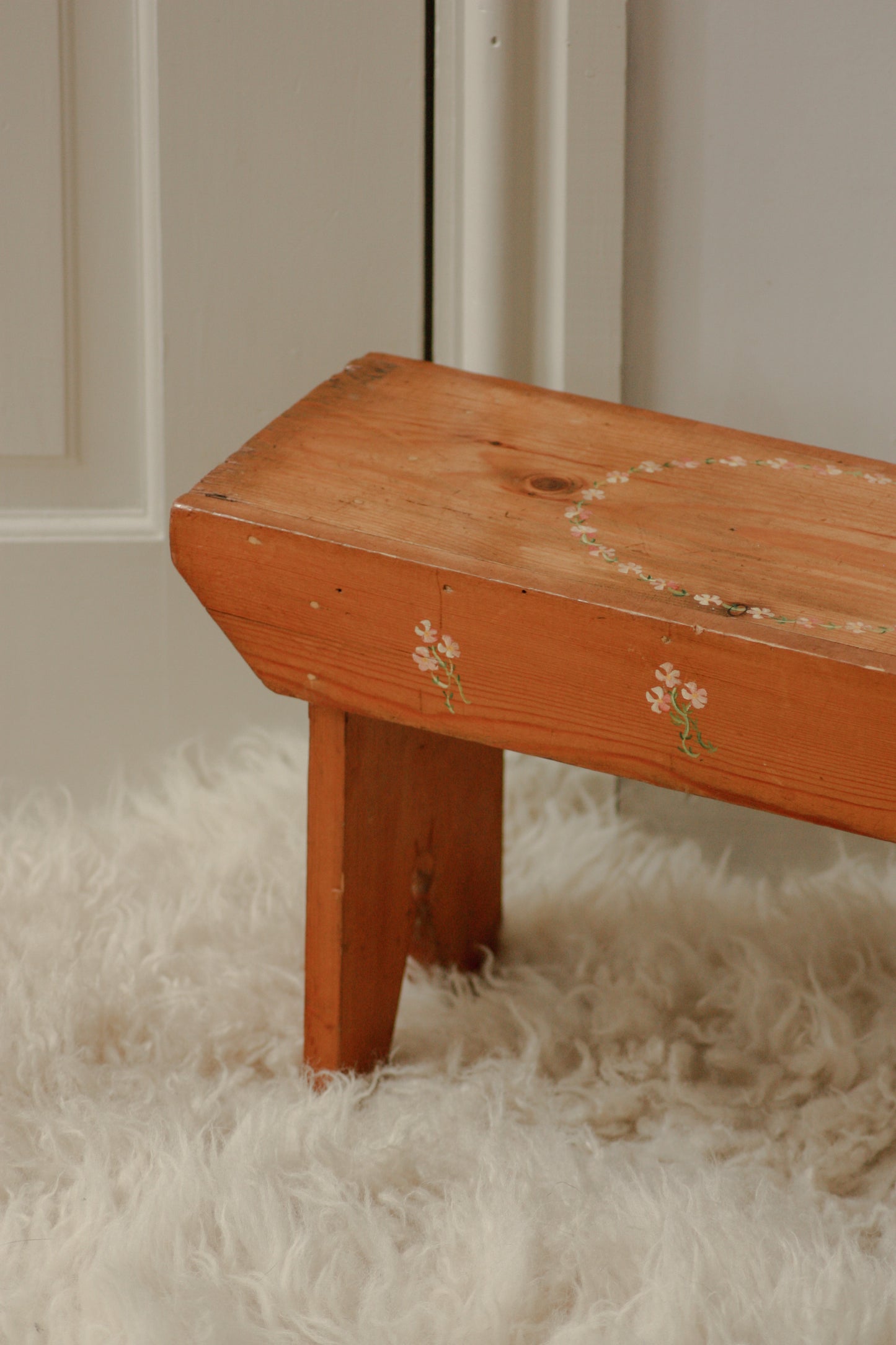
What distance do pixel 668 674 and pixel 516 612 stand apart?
3.0 inches

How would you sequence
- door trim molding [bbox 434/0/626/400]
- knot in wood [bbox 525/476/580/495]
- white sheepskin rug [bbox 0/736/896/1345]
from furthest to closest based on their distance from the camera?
door trim molding [bbox 434/0/626/400] < knot in wood [bbox 525/476/580/495] < white sheepskin rug [bbox 0/736/896/1345]

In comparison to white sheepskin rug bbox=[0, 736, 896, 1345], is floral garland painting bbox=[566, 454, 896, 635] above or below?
above

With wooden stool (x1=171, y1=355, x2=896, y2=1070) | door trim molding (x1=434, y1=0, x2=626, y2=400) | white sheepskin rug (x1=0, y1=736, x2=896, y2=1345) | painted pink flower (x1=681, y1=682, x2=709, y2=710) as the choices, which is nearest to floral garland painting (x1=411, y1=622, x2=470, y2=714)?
wooden stool (x1=171, y1=355, x2=896, y2=1070)

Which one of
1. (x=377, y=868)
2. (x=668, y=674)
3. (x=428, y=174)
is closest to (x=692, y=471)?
(x=668, y=674)

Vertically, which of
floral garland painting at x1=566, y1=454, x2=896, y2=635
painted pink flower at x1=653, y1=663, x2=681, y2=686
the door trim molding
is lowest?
painted pink flower at x1=653, y1=663, x2=681, y2=686

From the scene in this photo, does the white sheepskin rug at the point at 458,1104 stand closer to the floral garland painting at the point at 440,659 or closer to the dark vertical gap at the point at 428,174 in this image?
the floral garland painting at the point at 440,659

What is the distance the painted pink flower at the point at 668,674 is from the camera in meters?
0.53

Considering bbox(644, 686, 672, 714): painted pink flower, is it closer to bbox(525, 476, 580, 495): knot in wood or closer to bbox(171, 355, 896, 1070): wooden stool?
bbox(171, 355, 896, 1070): wooden stool

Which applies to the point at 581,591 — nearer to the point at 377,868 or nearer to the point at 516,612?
the point at 516,612

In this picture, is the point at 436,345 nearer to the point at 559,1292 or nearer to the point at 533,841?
the point at 533,841

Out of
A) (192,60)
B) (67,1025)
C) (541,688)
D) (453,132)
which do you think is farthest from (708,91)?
(67,1025)

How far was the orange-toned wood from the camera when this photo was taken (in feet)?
1.69

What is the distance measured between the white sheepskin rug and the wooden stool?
78 mm

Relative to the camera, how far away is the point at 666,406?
94 cm
